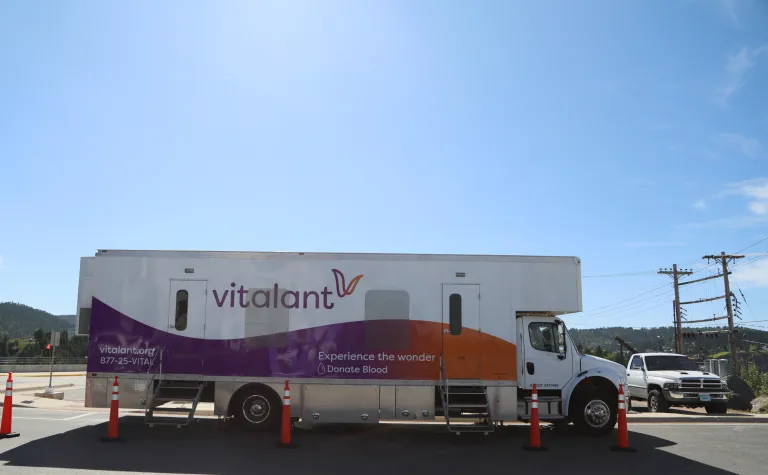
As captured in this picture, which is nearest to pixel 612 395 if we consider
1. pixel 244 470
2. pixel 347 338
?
pixel 347 338

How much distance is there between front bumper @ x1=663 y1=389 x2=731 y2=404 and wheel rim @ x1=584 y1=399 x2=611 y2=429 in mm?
6828

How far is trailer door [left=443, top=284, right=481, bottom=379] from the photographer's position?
11.4 meters

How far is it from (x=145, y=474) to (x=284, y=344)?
382cm

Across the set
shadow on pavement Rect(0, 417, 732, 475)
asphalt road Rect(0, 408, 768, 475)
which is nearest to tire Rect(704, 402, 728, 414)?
asphalt road Rect(0, 408, 768, 475)

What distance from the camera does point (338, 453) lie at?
9.71 meters

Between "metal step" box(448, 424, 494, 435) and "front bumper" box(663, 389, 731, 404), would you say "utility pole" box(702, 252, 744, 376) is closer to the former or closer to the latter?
"front bumper" box(663, 389, 731, 404)

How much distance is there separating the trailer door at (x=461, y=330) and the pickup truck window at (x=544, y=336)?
125 cm

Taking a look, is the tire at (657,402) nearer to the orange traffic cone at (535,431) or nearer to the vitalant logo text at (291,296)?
the orange traffic cone at (535,431)

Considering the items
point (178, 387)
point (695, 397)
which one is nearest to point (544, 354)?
point (178, 387)

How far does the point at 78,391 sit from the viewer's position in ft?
87.1

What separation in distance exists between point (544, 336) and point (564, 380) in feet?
2.99

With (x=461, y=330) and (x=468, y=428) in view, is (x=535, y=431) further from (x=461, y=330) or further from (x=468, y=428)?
(x=461, y=330)

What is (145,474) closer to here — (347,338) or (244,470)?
(244,470)

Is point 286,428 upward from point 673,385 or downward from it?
downward
